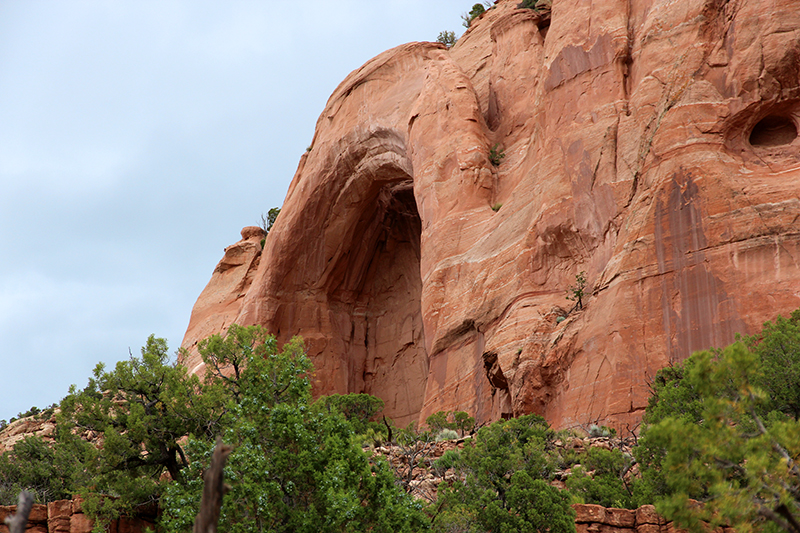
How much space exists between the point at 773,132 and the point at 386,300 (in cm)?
2427

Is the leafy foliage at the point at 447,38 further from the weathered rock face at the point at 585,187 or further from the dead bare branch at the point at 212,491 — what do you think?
the dead bare branch at the point at 212,491

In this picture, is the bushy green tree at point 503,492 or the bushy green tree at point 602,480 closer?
the bushy green tree at point 503,492

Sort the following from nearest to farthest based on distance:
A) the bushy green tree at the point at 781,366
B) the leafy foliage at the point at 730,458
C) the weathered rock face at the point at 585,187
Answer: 1. the leafy foliage at the point at 730,458
2. the bushy green tree at the point at 781,366
3. the weathered rock face at the point at 585,187

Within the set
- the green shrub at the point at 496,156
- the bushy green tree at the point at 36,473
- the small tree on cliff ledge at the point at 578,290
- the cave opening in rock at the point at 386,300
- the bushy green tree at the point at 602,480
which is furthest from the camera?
the cave opening in rock at the point at 386,300

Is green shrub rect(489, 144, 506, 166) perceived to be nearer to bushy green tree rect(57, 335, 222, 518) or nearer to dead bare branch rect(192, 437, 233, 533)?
bushy green tree rect(57, 335, 222, 518)

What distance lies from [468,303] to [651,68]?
9701mm

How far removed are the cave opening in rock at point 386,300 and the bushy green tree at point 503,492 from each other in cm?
2362

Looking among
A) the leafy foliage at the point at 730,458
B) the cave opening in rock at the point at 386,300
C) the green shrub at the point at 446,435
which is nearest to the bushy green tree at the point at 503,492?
the leafy foliage at the point at 730,458

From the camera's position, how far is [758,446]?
9.37 meters

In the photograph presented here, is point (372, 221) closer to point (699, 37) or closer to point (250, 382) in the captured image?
point (699, 37)

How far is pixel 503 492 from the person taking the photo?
15875 millimetres

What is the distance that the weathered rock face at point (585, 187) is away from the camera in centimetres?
2197

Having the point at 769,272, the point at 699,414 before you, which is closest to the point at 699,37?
the point at 769,272

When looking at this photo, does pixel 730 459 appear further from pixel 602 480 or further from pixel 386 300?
pixel 386 300
